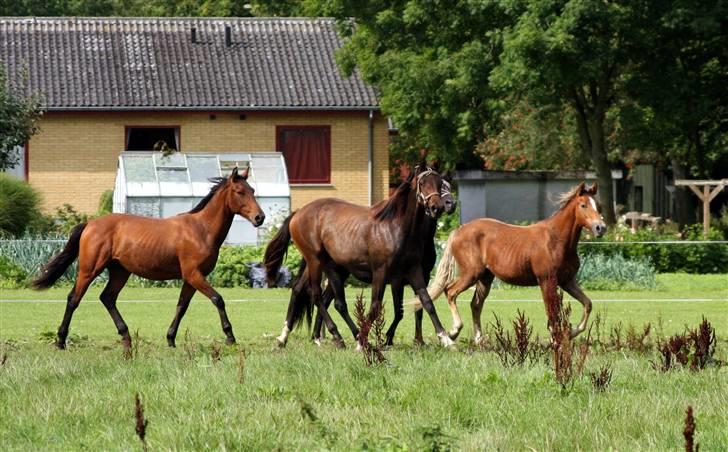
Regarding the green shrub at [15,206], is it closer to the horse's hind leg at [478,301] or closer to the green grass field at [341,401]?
the green grass field at [341,401]

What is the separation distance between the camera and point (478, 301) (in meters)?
16.9

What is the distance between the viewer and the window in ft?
144

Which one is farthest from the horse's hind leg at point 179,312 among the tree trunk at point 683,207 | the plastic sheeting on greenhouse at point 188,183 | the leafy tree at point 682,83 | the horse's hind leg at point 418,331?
the tree trunk at point 683,207

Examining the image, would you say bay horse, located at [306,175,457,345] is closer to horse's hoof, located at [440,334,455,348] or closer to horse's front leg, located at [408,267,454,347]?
horse's front leg, located at [408,267,454,347]

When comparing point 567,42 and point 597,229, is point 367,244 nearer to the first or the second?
point 597,229

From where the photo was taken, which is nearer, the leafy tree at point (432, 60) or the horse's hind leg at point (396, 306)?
the horse's hind leg at point (396, 306)

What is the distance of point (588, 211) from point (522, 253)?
917mm

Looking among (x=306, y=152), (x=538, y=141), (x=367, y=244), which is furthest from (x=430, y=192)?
(x=538, y=141)

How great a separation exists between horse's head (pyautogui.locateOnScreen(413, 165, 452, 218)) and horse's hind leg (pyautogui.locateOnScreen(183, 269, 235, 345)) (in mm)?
2434

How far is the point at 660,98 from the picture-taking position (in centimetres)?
3762

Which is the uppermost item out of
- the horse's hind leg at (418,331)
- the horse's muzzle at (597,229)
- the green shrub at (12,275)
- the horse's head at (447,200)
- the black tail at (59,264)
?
the horse's head at (447,200)

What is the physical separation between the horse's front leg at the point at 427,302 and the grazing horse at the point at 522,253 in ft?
2.32

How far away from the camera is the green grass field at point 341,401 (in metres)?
9.15

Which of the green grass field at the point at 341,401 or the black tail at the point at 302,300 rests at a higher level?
the black tail at the point at 302,300
